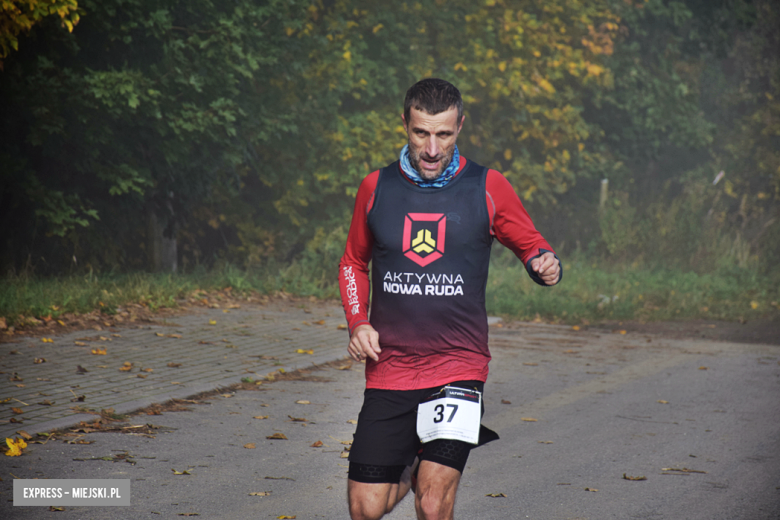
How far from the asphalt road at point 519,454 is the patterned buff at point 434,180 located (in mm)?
2143

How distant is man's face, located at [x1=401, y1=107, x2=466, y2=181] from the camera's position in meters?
3.62

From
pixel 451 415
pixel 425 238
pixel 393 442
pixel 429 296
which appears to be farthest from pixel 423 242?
pixel 393 442

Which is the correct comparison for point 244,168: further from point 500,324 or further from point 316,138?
point 500,324

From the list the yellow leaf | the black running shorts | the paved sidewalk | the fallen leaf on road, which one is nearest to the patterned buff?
the black running shorts

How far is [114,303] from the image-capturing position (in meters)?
11.8

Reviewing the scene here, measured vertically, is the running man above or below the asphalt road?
above

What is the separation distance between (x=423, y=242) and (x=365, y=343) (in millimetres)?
492

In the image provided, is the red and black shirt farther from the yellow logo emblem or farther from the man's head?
the man's head

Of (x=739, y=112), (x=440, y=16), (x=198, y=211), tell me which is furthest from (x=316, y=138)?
(x=739, y=112)

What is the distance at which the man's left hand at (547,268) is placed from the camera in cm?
349

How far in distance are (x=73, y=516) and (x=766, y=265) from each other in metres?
19.3

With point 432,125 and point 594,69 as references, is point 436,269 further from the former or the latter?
point 594,69

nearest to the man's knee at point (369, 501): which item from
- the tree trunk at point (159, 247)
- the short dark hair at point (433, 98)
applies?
the short dark hair at point (433, 98)

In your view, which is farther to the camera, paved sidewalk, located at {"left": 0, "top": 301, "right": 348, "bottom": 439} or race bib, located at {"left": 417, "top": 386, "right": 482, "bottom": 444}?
paved sidewalk, located at {"left": 0, "top": 301, "right": 348, "bottom": 439}
